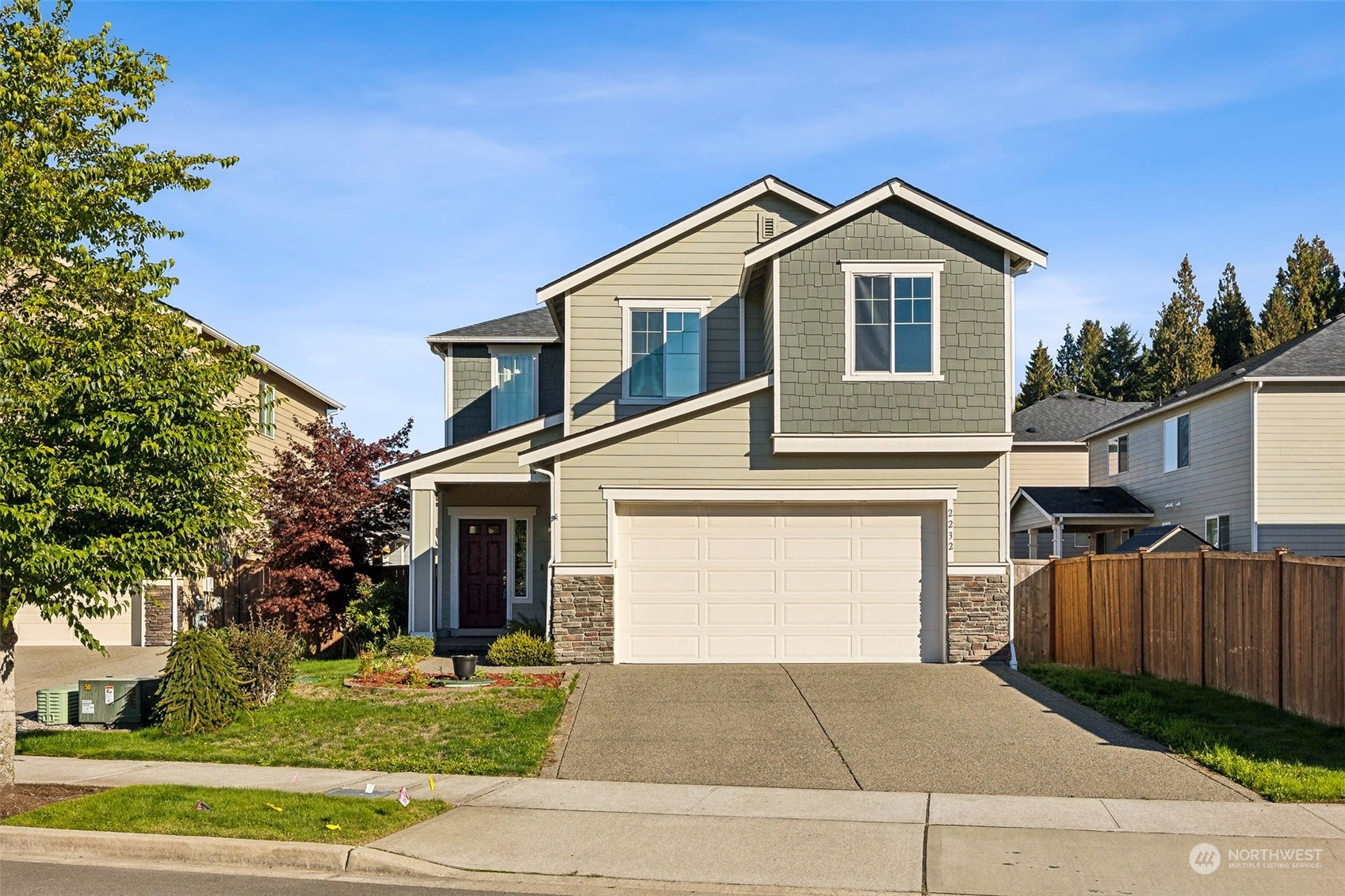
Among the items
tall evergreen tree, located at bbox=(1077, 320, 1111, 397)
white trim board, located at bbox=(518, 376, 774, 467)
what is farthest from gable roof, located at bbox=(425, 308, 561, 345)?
tall evergreen tree, located at bbox=(1077, 320, 1111, 397)

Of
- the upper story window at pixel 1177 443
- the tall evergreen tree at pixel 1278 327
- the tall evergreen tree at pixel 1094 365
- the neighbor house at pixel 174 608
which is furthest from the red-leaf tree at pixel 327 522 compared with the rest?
the tall evergreen tree at pixel 1094 365

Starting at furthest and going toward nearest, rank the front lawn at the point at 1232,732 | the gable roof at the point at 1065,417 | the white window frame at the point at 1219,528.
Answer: the gable roof at the point at 1065,417 < the white window frame at the point at 1219,528 < the front lawn at the point at 1232,732

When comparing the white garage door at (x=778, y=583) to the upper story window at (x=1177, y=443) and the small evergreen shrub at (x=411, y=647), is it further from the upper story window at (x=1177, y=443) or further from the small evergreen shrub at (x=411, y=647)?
the upper story window at (x=1177, y=443)

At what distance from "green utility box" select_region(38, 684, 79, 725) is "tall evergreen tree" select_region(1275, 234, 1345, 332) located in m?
52.0

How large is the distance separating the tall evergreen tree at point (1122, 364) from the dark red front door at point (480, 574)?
178ft

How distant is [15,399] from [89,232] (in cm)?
234

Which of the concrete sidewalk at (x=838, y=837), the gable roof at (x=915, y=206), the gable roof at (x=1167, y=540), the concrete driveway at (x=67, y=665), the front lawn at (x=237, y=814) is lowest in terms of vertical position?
the concrete driveway at (x=67, y=665)

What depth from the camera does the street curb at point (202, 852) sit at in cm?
832

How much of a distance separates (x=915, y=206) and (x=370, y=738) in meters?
11.3

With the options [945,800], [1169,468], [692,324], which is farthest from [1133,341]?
[945,800]

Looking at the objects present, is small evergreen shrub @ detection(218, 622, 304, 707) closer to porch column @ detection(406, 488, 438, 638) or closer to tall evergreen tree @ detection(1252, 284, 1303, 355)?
porch column @ detection(406, 488, 438, 638)

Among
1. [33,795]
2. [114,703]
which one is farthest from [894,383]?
[33,795]

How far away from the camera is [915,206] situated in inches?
711

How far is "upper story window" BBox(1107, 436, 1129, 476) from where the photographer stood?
36.0m
